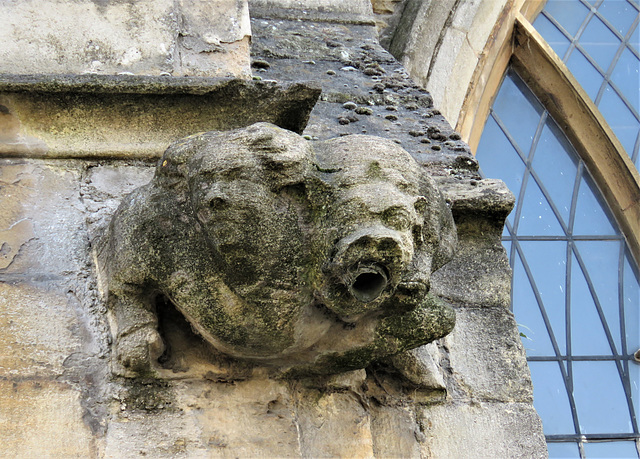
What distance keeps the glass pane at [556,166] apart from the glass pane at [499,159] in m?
0.13

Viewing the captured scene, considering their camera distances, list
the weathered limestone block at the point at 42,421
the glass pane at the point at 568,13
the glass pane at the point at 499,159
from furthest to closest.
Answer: the glass pane at the point at 568,13 < the glass pane at the point at 499,159 < the weathered limestone block at the point at 42,421

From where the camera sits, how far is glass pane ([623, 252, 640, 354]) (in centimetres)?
487

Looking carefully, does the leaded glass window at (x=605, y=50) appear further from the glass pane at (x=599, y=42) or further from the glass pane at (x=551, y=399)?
the glass pane at (x=551, y=399)

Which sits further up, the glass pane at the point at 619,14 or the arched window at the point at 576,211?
the glass pane at the point at 619,14

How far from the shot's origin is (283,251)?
2100mm

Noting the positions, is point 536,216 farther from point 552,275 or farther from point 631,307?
point 631,307

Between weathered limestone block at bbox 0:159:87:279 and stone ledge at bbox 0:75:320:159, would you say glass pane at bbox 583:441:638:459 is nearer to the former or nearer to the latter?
stone ledge at bbox 0:75:320:159

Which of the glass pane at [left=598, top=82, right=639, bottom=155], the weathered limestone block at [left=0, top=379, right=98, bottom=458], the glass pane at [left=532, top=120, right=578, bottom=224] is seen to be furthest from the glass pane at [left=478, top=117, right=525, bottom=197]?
the weathered limestone block at [left=0, top=379, right=98, bottom=458]

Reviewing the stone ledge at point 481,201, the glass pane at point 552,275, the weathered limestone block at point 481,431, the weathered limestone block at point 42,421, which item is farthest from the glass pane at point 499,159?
the weathered limestone block at point 42,421

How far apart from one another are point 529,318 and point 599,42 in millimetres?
2081

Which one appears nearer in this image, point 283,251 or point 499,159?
point 283,251

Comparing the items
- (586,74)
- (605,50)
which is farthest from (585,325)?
(605,50)

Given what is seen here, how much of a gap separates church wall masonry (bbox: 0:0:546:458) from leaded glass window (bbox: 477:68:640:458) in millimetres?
1858

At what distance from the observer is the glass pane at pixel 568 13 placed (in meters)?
5.84
